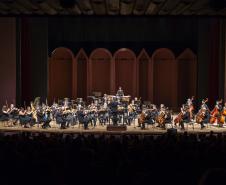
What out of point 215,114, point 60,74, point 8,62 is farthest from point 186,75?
point 8,62

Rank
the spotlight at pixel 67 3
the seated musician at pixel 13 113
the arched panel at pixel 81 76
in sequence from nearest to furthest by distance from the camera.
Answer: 1. the spotlight at pixel 67 3
2. the seated musician at pixel 13 113
3. the arched panel at pixel 81 76

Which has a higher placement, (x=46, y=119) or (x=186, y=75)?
(x=186, y=75)

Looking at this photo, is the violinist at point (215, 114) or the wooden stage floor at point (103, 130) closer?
the wooden stage floor at point (103, 130)

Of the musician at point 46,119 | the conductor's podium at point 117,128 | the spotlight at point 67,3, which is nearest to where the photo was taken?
the spotlight at point 67,3

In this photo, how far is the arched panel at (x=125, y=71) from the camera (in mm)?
17969

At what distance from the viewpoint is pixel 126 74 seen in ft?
59.7

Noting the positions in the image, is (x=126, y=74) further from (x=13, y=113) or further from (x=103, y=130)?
(x=13, y=113)

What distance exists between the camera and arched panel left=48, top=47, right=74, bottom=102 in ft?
58.9

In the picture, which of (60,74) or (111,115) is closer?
(111,115)

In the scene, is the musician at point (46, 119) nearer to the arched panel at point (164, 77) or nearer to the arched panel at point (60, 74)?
the arched panel at point (60, 74)

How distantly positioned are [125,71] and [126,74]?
0.48ft

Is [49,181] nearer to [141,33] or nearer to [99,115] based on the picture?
[99,115]

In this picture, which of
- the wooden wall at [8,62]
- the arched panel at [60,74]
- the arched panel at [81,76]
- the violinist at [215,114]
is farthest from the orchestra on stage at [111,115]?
the arched panel at [81,76]

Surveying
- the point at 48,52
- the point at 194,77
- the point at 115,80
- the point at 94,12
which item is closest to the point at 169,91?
the point at 194,77
